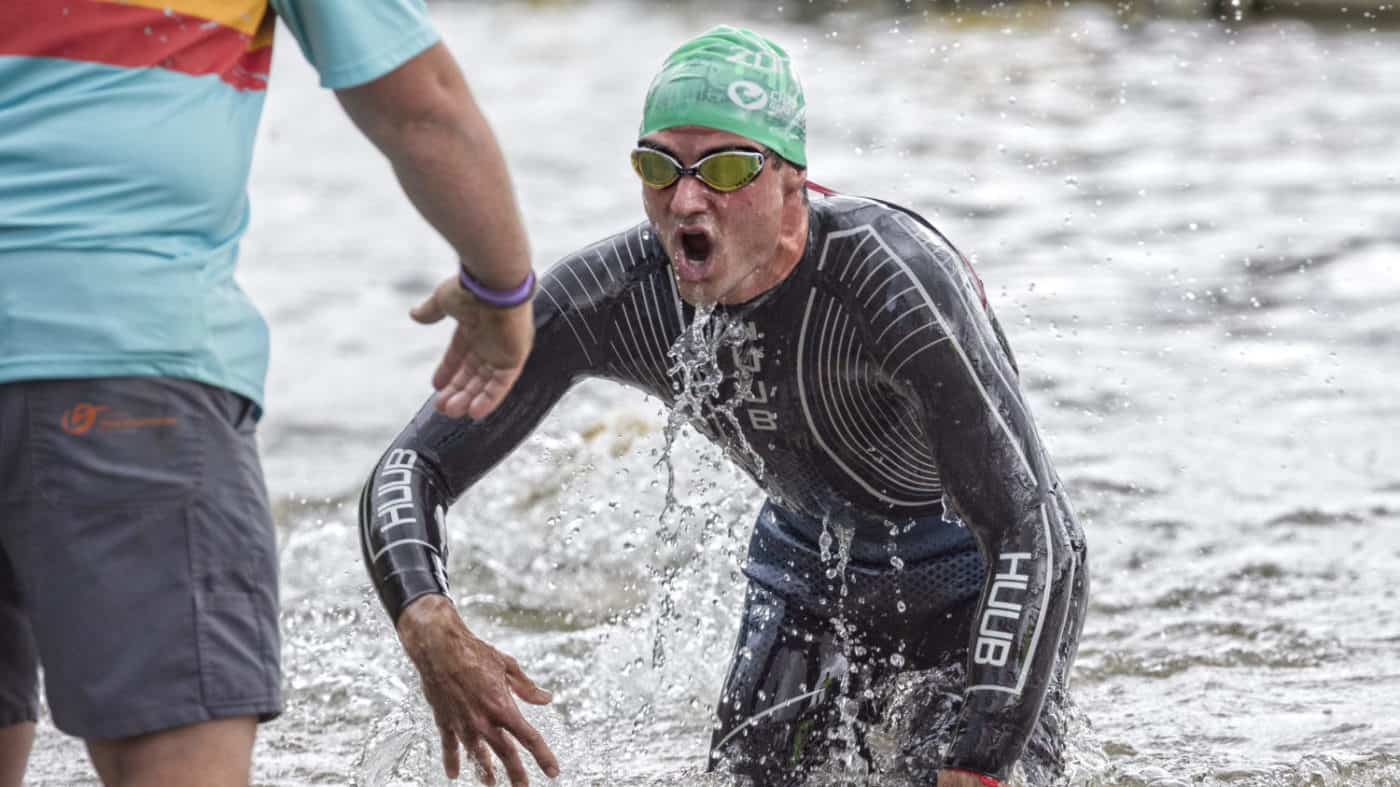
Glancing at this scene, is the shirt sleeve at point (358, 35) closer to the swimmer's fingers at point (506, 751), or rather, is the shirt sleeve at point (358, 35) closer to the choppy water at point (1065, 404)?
the swimmer's fingers at point (506, 751)

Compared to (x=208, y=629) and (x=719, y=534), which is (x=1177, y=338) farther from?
(x=208, y=629)

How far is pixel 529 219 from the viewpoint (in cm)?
1464

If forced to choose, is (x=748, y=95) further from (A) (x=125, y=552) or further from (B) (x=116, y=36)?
(A) (x=125, y=552)

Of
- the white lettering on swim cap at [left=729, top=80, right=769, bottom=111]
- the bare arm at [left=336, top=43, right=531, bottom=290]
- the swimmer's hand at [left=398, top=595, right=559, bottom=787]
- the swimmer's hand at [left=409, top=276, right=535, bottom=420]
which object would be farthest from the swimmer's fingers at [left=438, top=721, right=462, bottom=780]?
the white lettering on swim cap at [left=729, top=80, right=769, bottom=111]

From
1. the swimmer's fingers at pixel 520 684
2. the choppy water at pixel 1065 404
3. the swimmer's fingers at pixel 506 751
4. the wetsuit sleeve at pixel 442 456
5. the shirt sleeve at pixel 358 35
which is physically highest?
the shirt sleeve at pixel 358 35

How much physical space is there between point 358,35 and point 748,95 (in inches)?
56.7

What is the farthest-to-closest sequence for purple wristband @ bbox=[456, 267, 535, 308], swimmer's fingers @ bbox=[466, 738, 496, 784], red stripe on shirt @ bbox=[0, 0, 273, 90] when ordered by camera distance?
swimmer's fingers @ bbox=[466, 738, 496, 784] → purple wristband @ bbox=[456, 267, 535, 308] → red stripe on shirt @ bbox=[0, 0, 273, 90]

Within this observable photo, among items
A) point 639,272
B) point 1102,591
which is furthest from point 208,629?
point 1102,591

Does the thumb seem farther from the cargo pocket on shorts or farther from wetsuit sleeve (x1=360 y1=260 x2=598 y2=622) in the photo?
wetsuit sleeve (x1=360 y1=260 x2=598 y2=622)

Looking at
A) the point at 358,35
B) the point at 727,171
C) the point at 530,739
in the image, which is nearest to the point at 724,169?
the point at 727,171

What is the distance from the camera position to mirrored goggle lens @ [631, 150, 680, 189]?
12.1ft

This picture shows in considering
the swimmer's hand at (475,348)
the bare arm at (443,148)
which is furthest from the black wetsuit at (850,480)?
the bare arm at (443,148)

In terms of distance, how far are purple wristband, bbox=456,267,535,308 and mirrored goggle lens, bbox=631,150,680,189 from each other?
1080mm

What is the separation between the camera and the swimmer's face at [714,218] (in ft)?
12.0
